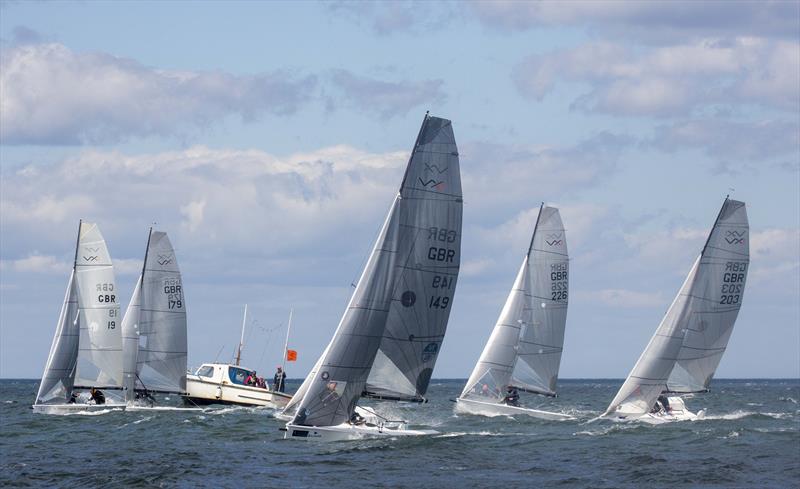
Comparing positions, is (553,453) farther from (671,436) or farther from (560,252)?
(560,252)

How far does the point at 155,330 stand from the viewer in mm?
54469

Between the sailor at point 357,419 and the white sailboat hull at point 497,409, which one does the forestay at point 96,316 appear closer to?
the white sailboat hull at point 497,409

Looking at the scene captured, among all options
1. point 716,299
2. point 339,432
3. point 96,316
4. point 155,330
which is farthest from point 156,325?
point 716,299

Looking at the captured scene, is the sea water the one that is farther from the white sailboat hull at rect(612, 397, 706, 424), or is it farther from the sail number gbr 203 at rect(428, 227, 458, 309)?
the sail number gbr 203 at rect(428, 227, 458, 309)

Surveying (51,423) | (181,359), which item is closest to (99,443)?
(51,423)

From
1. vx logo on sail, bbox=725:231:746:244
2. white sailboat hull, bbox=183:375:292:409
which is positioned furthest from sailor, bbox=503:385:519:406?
vx logo on sail, bbox=725:231:746:244

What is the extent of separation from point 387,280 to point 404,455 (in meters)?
4.86

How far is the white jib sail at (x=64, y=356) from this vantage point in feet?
172

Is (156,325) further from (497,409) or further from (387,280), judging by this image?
(387,280)

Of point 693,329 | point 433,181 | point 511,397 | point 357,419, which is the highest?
point 433,181

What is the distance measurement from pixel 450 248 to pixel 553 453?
23.7 ft

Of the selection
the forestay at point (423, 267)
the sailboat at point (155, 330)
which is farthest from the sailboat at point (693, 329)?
the sailboat at point (155, 330)

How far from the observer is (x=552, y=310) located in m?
54.2

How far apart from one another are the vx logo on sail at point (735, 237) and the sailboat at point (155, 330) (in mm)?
22510
